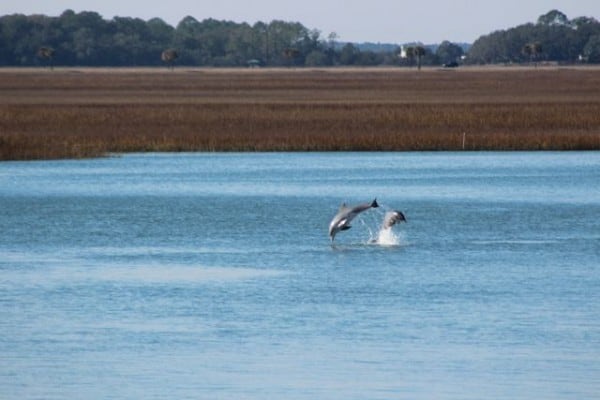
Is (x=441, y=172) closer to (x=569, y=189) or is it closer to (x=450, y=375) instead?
(x=569, y=189)

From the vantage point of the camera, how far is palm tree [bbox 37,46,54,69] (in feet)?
579

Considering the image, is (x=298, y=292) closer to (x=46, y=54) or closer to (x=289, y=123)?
(x=289, y=123)

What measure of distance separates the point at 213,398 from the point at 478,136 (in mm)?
35029

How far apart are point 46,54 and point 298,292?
160m

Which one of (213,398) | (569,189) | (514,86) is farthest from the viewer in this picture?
(514,86)

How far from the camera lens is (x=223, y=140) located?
48.9 meters

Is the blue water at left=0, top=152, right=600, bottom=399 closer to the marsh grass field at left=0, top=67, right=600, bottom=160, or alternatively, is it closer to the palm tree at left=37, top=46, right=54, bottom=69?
the marsh grass field at left=0, top=67, right=600, bottom=160

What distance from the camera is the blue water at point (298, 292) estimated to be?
50.4 feet

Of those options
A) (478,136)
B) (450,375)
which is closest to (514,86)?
(478,136)

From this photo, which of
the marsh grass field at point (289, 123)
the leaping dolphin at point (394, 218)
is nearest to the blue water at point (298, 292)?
the leaping dolphin at point (394, 218)

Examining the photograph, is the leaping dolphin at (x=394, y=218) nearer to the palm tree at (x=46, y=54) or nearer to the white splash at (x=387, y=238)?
the white splash at (x=387, y=238)

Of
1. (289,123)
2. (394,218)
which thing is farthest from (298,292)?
(289,123)

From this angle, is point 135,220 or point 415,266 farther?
point 135,220

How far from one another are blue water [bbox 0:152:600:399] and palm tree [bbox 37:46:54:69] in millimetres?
141121
